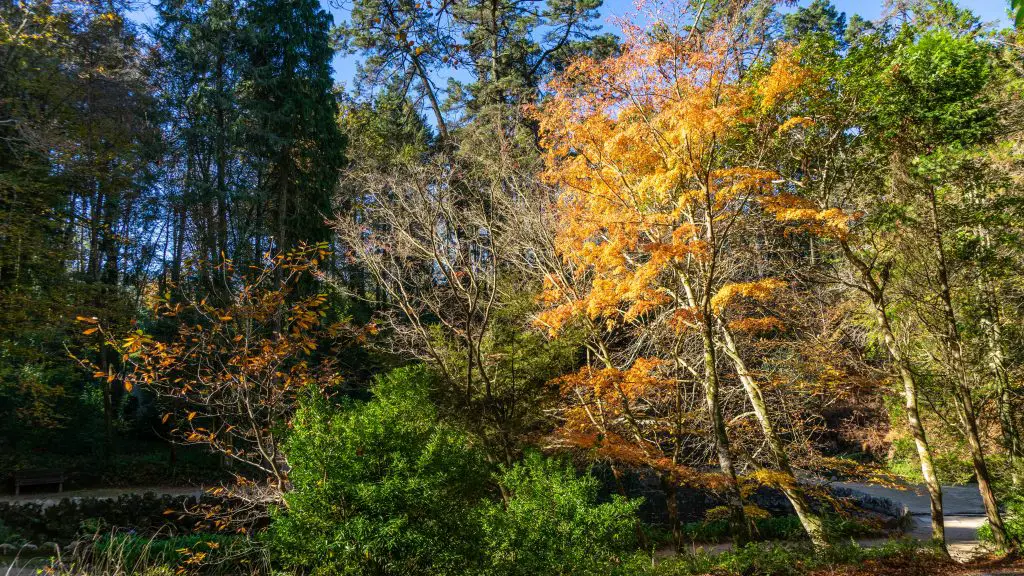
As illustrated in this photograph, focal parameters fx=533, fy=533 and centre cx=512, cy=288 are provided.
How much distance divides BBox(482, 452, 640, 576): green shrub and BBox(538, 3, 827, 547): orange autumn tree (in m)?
3.20

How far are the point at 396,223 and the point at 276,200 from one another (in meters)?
9.14

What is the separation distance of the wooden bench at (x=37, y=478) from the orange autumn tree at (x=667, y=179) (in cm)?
1236

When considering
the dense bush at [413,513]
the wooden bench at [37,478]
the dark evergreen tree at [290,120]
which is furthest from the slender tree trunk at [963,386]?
the wooden bench at [37,478]

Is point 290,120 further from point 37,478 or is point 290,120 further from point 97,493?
point 37,478

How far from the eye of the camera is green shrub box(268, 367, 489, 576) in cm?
315

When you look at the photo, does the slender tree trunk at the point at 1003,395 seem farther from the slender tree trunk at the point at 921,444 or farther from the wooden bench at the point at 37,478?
the wooden bench at the point at 37,478

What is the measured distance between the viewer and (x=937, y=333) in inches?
306

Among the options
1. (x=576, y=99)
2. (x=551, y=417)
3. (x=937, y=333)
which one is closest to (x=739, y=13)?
(x=576, y=99)

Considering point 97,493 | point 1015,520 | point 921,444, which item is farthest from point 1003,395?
point 97,493

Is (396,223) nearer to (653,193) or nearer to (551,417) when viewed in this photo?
(653,193)

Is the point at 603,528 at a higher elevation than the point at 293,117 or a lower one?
lower

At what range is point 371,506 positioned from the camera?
324cm

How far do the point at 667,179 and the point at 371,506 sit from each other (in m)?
5.03

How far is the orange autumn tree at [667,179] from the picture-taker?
6.26 m
